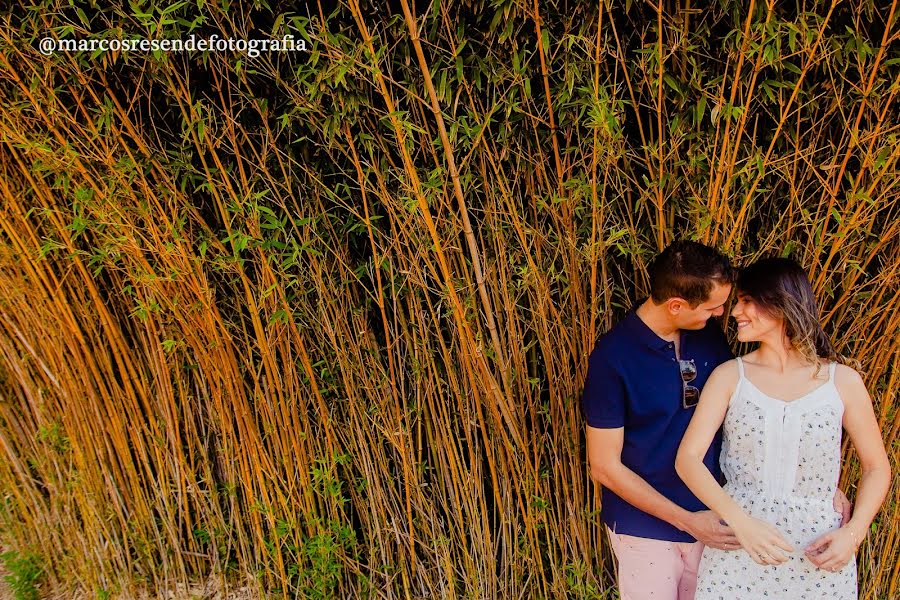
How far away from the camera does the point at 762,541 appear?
1.29 m

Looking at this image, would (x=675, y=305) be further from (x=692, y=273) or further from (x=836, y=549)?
(x=836, y=549)

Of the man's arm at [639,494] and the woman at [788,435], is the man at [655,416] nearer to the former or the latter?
the man's arm at [639,494]

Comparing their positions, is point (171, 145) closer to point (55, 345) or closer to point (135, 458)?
point (55, 345)

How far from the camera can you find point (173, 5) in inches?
65.6

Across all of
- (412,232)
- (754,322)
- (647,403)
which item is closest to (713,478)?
(647,403)

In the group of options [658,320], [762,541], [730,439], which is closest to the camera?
[762,541]

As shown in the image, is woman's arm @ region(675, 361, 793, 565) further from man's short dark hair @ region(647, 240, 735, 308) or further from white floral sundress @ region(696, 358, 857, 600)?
man's short dark hair @ region(647, 240, 735, 308)

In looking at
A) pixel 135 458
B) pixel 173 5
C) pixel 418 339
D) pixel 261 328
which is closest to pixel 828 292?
pixel 418 339

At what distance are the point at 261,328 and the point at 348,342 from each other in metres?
0.29

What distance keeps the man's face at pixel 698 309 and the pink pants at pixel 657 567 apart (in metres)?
0.57

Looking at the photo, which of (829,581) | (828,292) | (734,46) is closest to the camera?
(829,581)

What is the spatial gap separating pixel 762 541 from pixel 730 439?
0.88 feet

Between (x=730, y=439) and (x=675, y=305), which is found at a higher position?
(x=675, y=305)

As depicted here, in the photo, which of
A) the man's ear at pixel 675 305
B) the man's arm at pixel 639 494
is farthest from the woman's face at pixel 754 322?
the man's arm at pixel 639 494
